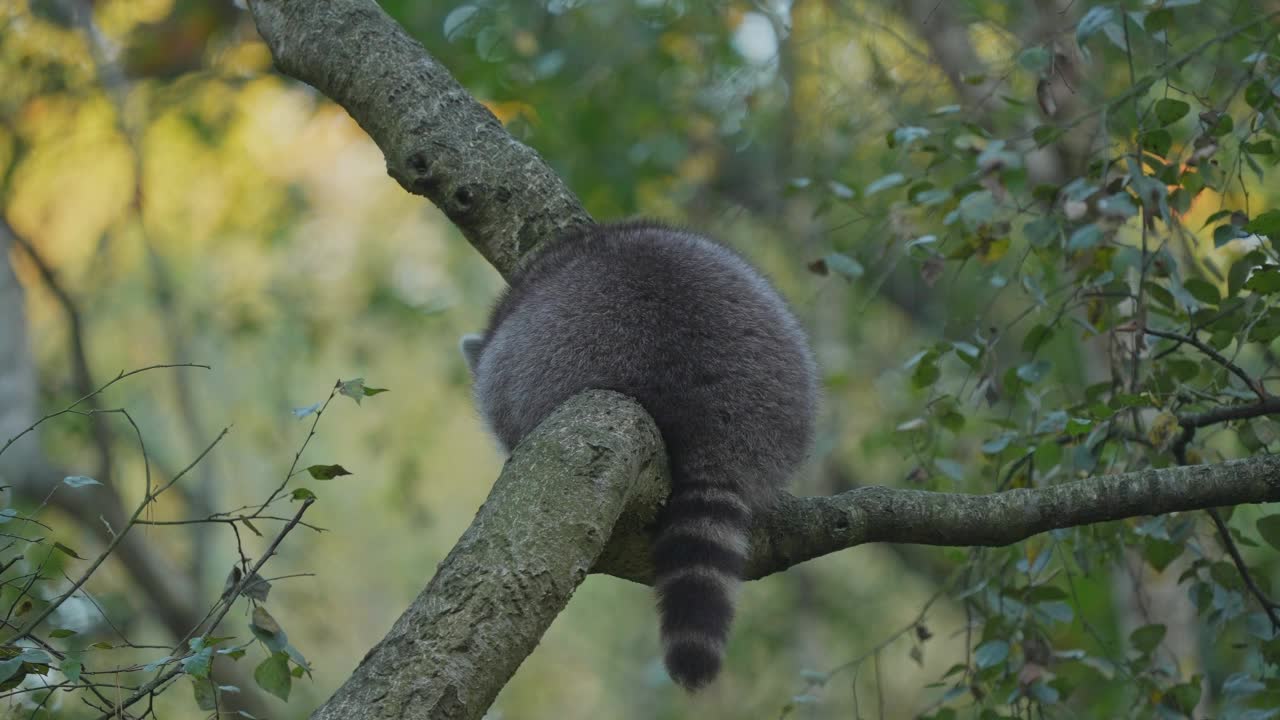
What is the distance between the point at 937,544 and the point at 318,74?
2149 millimetres

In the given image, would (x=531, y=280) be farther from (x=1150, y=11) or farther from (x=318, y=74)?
(x=1150, y=11)

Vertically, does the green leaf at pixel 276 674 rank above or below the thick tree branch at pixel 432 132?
below

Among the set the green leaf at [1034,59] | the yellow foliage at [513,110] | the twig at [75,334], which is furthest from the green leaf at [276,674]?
the yellow foliage at [513,110]

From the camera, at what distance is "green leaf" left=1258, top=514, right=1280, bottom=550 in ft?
9.92

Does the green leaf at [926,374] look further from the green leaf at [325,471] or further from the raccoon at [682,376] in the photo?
the green leaf at [325,471]

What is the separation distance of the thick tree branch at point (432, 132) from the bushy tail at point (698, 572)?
1.00 metres

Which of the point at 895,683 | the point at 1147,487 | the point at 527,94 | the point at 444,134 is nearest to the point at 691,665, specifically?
the point at 1147,487

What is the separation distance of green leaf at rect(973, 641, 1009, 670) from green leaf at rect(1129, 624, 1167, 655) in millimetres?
376

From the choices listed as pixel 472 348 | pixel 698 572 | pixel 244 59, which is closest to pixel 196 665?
pixel 698 572

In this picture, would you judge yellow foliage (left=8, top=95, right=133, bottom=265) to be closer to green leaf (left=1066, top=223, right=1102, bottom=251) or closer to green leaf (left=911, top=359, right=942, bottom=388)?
green leaf (left=911, top=359, right=942, bottom=388)

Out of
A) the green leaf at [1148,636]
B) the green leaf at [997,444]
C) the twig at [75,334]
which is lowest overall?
the green leaf at [1148,636]

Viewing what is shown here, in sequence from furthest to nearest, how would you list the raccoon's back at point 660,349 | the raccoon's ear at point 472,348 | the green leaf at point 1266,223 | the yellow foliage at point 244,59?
the yellow foliage at point 244,59 → the raccoon's ear at point 472,348 → the raccoon's back at point 660,349 → the green leaf at point 1266,223

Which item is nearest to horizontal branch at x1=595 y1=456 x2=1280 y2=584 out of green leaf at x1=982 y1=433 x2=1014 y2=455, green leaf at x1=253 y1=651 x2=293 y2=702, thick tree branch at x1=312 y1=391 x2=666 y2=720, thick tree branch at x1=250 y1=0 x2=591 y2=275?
thick tree branch at x1=312 y1=391 x2=666 y2=720

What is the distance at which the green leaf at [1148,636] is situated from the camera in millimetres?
3439
